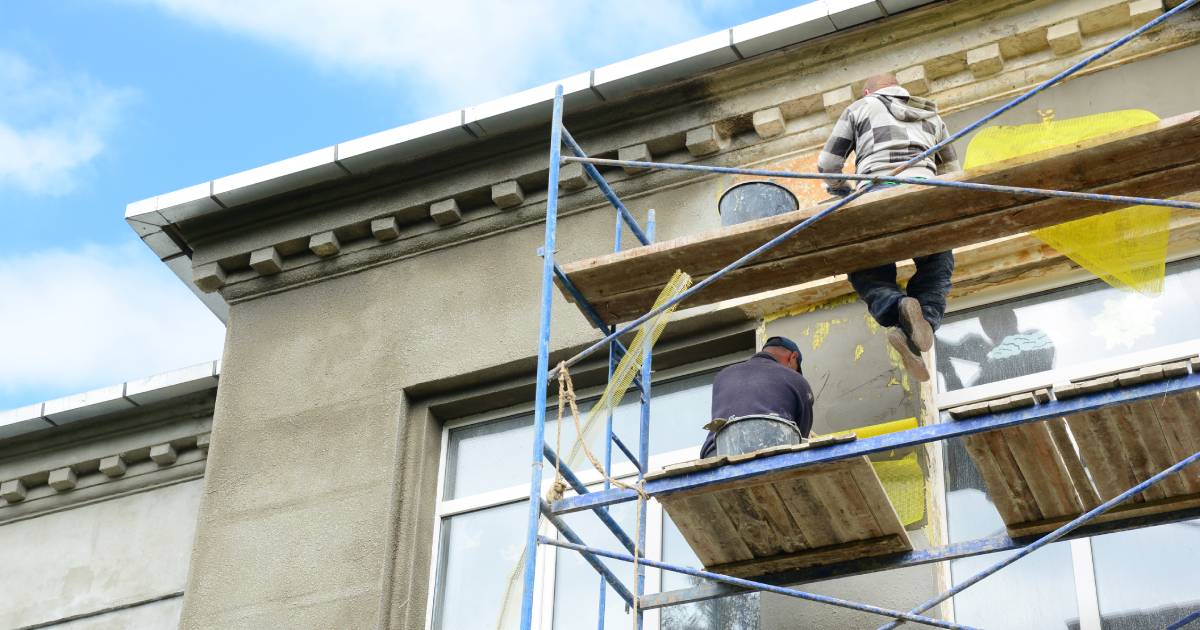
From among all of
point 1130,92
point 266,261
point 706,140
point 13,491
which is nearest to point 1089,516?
point 1130,92

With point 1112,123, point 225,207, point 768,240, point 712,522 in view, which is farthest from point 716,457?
point 225,207

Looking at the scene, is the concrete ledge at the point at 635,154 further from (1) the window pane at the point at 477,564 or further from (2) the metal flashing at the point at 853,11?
(1) the window pane at the point at 477,564

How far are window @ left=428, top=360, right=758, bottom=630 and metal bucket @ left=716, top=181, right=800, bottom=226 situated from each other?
146 centimetres

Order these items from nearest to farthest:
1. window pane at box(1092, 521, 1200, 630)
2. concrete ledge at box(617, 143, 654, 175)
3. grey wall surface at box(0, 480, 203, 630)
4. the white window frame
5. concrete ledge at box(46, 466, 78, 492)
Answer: window pane at box(1092, 521, 1200, 630) < the white window frame < concrete ledge at box(617, 143, 654, 175) < grey wall surface at box(0, 480, 203, 630) < concrete ledge at box(46, 466, 78, 492)

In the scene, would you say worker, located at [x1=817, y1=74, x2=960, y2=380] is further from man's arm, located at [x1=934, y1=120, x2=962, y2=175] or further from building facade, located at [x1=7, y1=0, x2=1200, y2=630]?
building facade, located at [x1=7, y1=0, x2=1200, y2=630]

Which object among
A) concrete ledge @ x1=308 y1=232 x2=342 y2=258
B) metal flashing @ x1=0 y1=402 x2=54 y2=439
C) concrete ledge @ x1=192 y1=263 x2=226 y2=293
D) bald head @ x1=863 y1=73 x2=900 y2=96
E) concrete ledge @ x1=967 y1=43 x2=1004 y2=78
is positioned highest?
concrete ledge @ x1=967 y1=43 x2=1004 y2=78

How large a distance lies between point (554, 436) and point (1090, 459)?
12.6 feet

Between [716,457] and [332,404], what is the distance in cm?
393

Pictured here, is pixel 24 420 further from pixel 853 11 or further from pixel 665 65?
pixel 853 11

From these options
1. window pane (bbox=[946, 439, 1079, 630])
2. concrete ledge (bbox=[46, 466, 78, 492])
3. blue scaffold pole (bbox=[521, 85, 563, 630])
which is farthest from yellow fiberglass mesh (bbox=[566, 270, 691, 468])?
concrete ledge (bbox=[46, 466, 78, 492])

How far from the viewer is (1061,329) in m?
9.45

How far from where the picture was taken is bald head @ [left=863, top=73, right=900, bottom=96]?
31.4 feet

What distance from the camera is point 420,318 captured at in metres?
11.2

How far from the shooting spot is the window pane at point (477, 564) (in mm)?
10211
